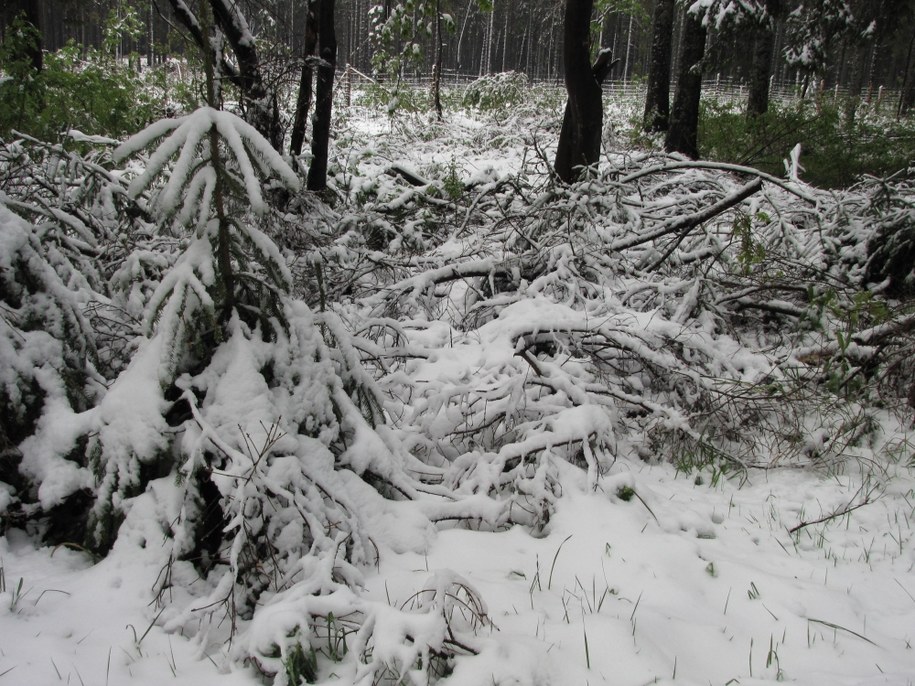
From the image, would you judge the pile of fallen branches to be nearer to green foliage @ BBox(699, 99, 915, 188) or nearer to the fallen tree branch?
the fallen tree branch

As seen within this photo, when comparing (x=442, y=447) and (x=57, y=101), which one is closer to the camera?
(x=442, y=447)

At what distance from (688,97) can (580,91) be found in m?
6.57

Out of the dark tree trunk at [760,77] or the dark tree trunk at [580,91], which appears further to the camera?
the dark tree trunk at [760,77]

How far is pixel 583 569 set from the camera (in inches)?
80.6

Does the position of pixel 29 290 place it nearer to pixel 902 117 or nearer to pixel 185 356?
pixel 185 356

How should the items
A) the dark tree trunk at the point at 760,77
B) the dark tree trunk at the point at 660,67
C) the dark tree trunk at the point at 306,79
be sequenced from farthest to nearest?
1. the dark tree trunk at the point at 760,77
2. the dark tree trunk at the point at 660,67
3. the dark tree trunk at the point at 306,79

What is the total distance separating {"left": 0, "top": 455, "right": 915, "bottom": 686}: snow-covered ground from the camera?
151 cm

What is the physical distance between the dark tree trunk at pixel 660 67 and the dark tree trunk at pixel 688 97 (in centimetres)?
86

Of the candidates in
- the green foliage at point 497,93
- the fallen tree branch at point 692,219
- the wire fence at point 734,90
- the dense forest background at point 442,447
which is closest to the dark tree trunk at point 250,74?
the dense forest background at point 442,447

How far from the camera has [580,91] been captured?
5.84 m

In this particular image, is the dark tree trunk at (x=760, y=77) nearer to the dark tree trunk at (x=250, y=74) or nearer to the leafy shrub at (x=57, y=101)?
the dark tree trunk at (x=250, y=74)

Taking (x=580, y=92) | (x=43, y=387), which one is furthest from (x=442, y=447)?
(x=580, y=92)

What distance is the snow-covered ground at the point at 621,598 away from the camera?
1511 mm

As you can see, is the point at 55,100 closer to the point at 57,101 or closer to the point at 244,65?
the point at 57,101
